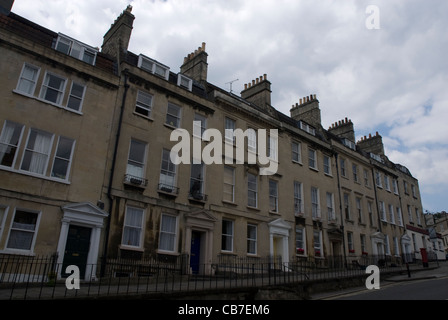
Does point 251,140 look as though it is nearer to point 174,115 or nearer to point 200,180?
point 200,180

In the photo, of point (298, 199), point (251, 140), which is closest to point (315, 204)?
point (298, 199)

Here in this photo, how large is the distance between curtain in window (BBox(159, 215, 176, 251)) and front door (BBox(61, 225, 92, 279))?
3.48m

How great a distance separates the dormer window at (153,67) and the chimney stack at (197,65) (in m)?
3.27

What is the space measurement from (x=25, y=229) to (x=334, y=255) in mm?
20427

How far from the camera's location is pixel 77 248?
46.2ft

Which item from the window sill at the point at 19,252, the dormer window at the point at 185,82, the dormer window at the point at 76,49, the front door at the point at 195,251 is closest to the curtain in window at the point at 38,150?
the window sill at the point at 19,252

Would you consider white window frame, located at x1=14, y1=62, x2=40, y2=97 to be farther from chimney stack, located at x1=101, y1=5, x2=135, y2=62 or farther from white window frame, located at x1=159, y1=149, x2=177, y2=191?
white window frame, located at x1=159, y1=149, x2=177, y2=191

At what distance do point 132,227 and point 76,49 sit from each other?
9169 millimetres

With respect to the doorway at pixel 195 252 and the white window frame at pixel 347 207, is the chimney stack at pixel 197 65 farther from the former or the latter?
the white window frame at pixel 347 207

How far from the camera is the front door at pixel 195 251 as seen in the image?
17594 millimetres

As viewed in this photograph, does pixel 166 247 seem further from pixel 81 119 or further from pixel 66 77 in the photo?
pixel 66 77

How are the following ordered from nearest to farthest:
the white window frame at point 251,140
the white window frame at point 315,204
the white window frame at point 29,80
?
the white window frame at point 29,80 < the white window frame at point 251,140 < the white window frame at point 315,204
